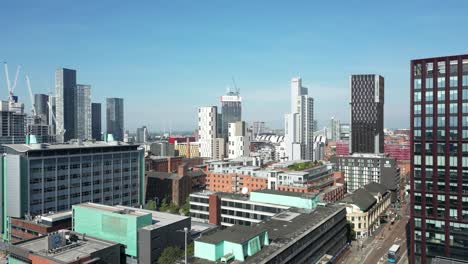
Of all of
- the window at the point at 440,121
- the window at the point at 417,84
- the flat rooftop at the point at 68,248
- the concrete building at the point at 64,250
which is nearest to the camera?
the concrete building at the point at 64,250

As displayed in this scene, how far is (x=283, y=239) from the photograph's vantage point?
2218 inches

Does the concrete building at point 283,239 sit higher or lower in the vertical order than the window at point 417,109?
lower

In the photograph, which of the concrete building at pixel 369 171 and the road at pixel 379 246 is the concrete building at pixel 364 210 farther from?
the concrete building at pixel 369 171

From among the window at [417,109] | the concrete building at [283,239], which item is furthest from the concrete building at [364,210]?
the window at [417,109]

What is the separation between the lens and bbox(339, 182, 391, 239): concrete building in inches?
3654

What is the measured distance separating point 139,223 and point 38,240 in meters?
16.6

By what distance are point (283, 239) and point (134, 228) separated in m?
25.8

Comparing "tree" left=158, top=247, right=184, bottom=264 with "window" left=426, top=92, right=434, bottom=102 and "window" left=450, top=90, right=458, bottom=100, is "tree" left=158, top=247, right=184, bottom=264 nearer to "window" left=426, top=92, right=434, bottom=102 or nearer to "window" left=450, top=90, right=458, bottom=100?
"window" left=426, top=92, right=434, bottom=102

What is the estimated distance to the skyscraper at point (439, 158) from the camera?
60.6 metres

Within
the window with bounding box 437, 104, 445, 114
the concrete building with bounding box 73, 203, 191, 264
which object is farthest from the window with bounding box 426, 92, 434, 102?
the concrete building with bounding box 73, 203, 191, 264

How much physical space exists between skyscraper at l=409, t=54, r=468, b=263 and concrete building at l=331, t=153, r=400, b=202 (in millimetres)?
72961

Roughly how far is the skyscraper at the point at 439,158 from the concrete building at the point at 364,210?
28.3 metres

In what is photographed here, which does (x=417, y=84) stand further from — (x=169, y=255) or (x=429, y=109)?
(x=169, y=255)

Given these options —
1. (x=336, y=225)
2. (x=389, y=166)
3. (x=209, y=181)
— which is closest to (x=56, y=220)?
(x=336, y=225)
